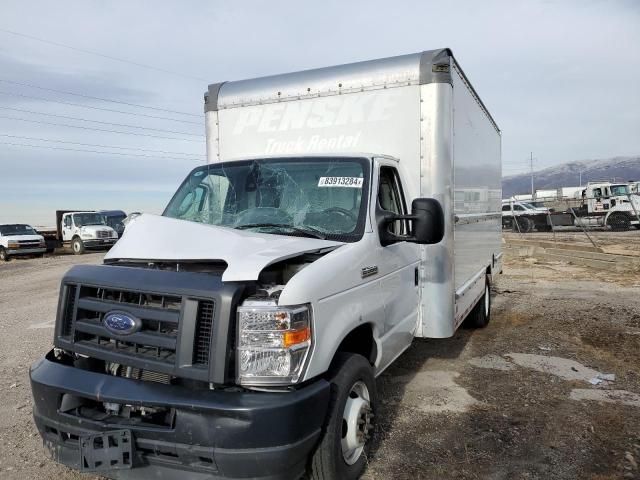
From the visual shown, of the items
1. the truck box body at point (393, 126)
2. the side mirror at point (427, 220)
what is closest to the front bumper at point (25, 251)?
the truck box body at point (393, 126)

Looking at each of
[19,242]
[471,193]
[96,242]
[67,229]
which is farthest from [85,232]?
[471,193]

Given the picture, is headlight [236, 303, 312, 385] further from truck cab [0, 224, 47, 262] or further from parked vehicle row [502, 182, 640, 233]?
parked vehicle row [502, 182, 640, 233]

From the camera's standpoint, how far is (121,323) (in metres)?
2.76

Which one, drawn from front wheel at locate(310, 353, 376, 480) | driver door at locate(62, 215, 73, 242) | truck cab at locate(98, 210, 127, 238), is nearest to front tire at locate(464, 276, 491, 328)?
front wheel at locate(310, 353, 376, 480)

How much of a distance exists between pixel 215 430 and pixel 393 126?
3173 millimetres

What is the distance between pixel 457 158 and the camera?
16.7 feet

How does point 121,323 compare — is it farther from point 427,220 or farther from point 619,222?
point 619,222

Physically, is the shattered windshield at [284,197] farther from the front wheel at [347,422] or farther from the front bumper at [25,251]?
the front bumper at [25,251]

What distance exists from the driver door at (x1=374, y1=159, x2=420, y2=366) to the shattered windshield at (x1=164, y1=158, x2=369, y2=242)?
0.26 metres

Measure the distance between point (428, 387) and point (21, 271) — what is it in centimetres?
1777

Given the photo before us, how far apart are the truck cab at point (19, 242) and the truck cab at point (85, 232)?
5.57 feet

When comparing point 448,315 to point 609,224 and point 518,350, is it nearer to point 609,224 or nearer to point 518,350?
point 518,350

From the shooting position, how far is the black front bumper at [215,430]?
2406 millimetres

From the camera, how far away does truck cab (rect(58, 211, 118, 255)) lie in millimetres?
26172
